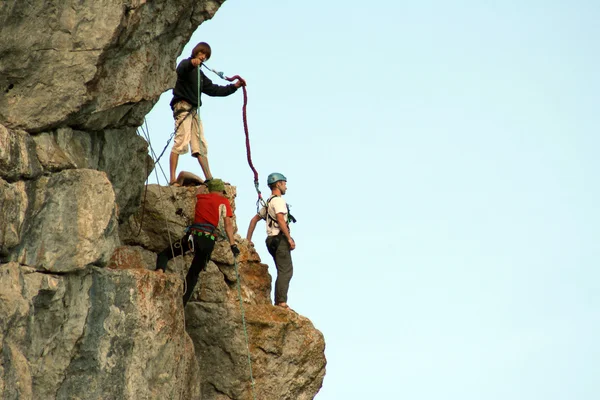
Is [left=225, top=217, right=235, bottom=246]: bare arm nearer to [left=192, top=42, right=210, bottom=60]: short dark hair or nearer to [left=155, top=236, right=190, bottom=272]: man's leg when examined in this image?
[left=155, top=236, right=190, bottom=272]: man's leg

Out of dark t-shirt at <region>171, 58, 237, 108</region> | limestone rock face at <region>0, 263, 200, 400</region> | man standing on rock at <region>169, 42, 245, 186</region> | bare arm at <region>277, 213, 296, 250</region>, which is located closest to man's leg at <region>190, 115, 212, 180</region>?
man standing on rock at <region>169, 42, 245, 186</region>

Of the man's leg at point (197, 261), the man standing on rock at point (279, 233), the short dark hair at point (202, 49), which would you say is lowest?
the man's leg at point (197, 261)

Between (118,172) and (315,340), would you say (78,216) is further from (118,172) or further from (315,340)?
(315,340)

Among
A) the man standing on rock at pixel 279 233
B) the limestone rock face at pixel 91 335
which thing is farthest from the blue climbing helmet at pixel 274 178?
the limestone rock face at pixel 91 335

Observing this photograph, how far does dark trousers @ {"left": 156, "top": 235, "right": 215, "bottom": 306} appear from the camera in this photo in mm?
21922

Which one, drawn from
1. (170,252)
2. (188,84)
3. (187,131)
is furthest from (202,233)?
(188,84)

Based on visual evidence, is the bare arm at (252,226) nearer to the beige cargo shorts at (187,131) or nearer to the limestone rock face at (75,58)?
the beige cargo shorts at (187,131)

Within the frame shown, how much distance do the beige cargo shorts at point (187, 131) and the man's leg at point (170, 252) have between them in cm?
233

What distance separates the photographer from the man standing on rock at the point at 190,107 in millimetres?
24031

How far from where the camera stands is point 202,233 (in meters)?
21.9

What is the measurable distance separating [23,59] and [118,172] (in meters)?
3.42

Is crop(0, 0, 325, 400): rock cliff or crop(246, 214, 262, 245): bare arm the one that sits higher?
crop(246, 214, 262, 245): bare arm

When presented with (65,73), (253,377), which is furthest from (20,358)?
(253,377)

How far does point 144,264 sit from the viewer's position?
2292 cm
